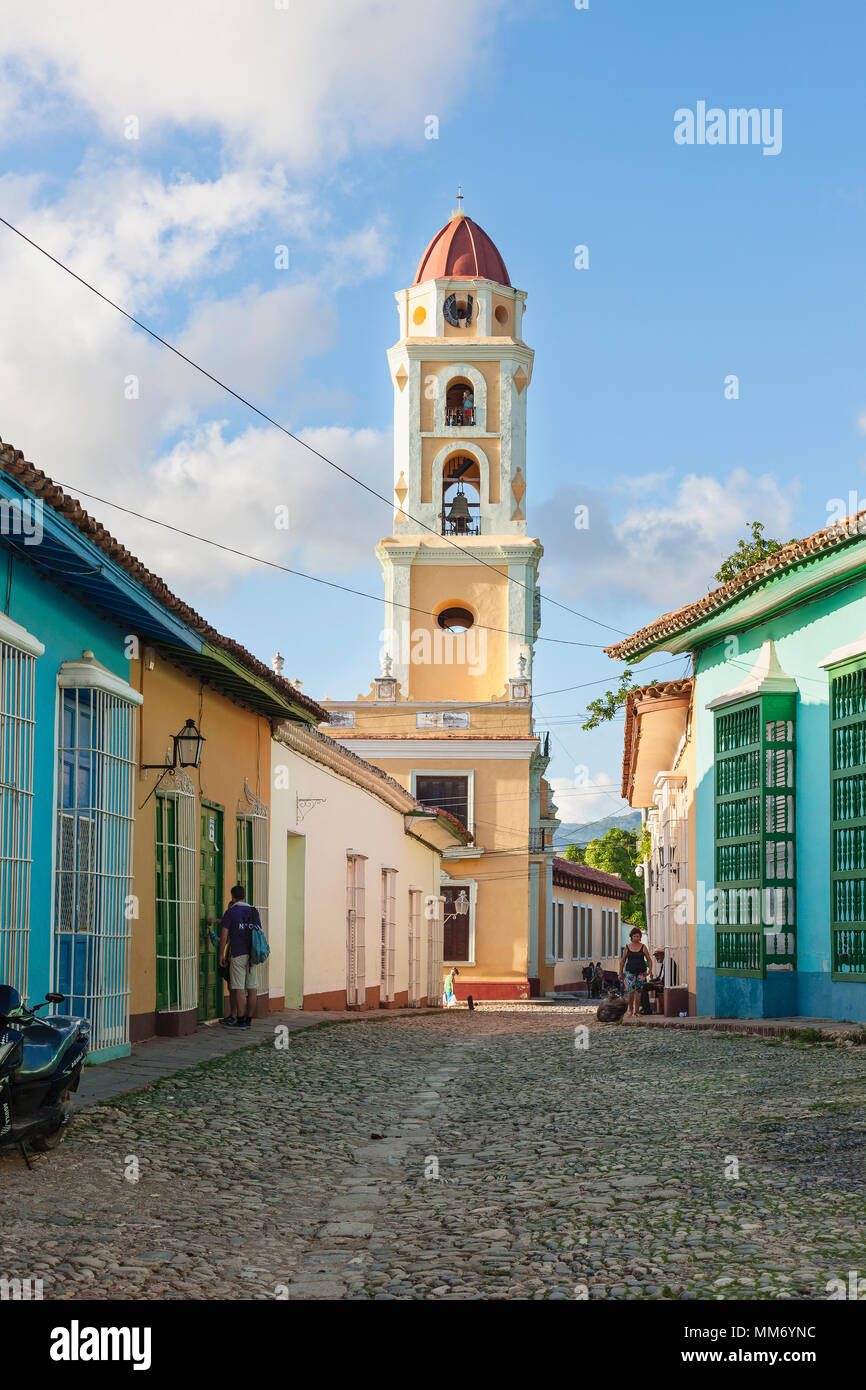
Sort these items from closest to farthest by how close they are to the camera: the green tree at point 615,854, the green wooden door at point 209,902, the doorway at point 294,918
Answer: the green wooden door at point 209,902, the doorway at point 294,918, the green tree at point 615,854

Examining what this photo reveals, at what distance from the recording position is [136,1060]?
1020 cm

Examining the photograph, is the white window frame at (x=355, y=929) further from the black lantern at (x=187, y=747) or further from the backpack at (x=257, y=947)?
the black lantern at (x=187, y=747)

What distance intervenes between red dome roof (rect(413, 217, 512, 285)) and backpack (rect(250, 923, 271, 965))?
2760cm

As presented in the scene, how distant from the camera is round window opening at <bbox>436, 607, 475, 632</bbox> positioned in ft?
126

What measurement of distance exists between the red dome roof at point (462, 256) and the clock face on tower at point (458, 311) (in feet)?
2.03

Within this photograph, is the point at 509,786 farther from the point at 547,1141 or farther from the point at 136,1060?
the point at 547,1141

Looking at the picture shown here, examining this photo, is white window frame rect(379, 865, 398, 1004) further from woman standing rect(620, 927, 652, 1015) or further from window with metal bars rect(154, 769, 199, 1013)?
window with metal bars rect(154, 769, 199, 1013)

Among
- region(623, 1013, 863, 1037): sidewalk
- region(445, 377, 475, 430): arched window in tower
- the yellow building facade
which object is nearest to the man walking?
region(623, 1013, 863, 1037): sidewalk

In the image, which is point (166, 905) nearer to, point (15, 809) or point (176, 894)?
point (176, 894)

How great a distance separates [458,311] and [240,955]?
2781cm

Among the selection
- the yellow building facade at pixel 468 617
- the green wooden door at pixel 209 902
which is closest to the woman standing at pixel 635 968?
the green wooden door at pixel 209 902

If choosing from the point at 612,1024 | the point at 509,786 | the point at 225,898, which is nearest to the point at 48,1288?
the point at 225,898

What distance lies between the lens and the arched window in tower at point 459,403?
125 ft

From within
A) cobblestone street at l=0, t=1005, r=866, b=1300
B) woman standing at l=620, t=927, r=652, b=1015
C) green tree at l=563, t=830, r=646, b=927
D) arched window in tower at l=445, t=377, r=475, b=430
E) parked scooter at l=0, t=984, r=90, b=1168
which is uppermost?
arched window in tower at l=445, t=377, r=475, b=430
